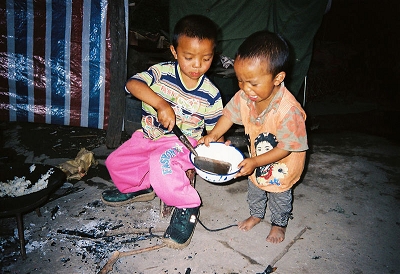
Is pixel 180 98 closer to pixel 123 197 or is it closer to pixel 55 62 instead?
pixel 123 197

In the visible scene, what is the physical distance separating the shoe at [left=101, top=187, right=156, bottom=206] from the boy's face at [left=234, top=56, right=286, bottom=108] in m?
1.64

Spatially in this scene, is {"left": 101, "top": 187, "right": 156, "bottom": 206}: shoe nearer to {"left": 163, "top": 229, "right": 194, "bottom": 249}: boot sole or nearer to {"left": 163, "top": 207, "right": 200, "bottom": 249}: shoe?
{"left": 163, "top": 207, "right": 200, "bottom": 249}: shoe

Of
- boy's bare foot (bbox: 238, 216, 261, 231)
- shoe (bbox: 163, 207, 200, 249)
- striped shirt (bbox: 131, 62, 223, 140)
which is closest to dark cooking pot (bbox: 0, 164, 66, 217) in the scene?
striped shirt (bbox: 131, 62, 223, 140)

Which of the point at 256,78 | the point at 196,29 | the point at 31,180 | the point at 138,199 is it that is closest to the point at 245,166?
the point at 256,78

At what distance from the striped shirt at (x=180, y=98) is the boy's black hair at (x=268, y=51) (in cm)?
60

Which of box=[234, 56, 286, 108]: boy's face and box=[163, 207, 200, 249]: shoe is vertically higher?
box=[234, 56, 286, 108]: boy's face

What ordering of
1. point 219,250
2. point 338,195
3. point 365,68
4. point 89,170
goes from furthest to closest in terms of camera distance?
point 365,68 → point 89,170 → point 338,195 → point 219,250

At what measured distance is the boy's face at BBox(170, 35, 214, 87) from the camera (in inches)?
84.7

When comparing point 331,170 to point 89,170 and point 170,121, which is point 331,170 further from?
point 89,170

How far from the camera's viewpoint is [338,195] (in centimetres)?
322

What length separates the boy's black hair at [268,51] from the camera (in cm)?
191

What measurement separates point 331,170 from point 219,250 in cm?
233

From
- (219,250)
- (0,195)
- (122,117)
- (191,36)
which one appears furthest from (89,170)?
(191,36)

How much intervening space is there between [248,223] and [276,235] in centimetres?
29
